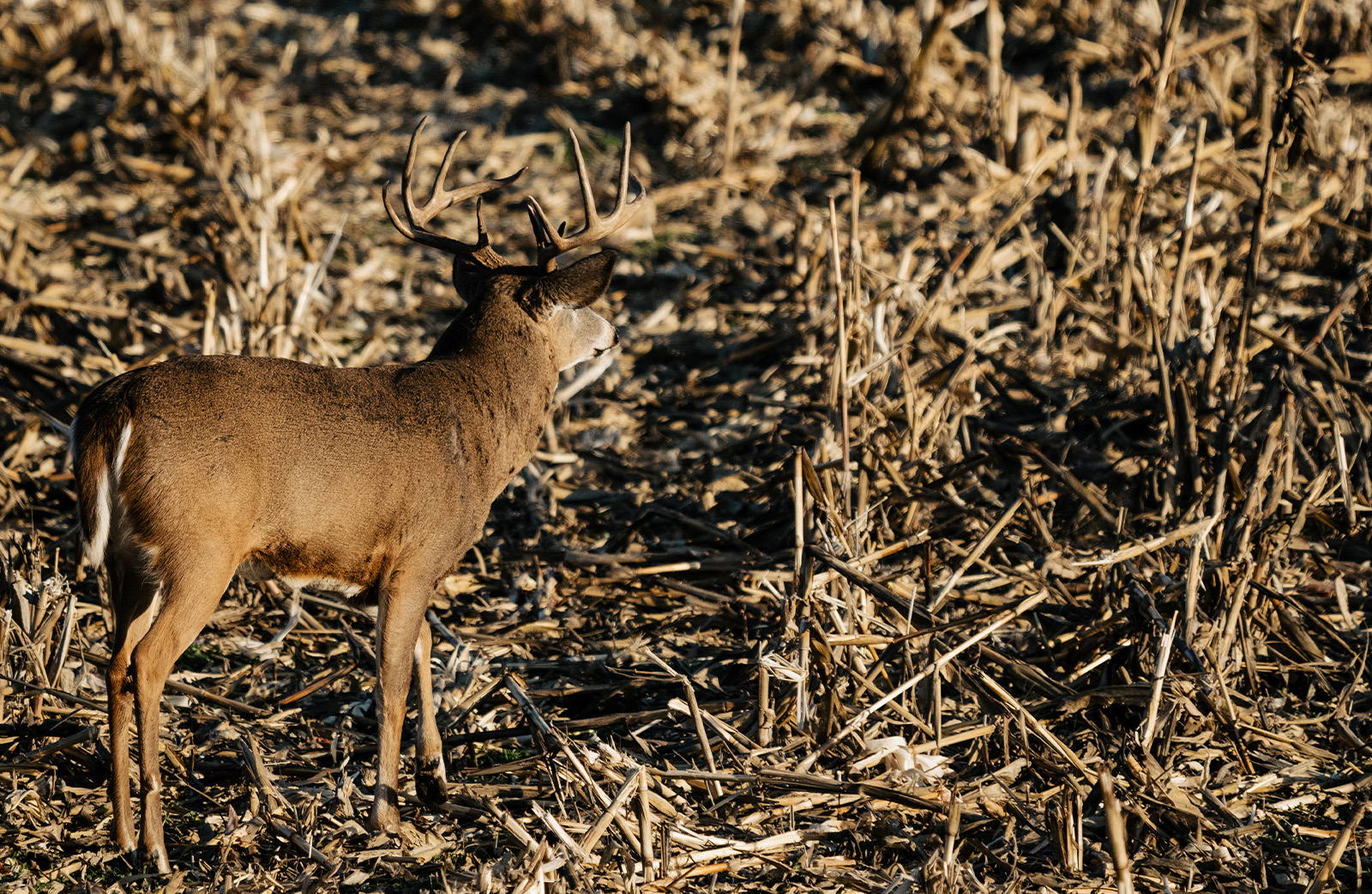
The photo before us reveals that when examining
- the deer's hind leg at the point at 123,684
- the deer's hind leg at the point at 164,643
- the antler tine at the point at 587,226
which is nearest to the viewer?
the deer's hind leg at the point at 164,643

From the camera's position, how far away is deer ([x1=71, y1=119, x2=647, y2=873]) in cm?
400

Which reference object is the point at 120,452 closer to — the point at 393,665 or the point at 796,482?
the point at 393,665

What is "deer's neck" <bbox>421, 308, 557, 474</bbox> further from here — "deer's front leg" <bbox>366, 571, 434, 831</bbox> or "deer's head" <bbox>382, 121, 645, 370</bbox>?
"deer's front leg" <bbox>366, 571, 434, 831</bbox>

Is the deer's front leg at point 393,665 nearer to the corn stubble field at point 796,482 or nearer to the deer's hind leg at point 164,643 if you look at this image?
the corn stubble field at point 796,482

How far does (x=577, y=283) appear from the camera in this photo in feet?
16.4

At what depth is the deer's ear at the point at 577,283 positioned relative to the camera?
16.3 feet

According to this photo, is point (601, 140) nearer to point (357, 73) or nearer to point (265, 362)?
point (357, 73)

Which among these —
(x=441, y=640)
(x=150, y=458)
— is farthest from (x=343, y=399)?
(x=441, y=640)

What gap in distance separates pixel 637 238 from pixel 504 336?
4.08 meters

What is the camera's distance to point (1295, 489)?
564cm

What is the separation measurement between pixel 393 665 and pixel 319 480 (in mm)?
698

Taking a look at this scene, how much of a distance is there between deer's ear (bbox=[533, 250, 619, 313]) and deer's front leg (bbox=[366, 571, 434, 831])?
4.14 ft

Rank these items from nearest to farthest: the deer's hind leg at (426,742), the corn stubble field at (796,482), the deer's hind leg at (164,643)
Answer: the deer's hind leg at (164,643) < the corn stubble field at (796,482) < the deer's hind leg at (426,742)

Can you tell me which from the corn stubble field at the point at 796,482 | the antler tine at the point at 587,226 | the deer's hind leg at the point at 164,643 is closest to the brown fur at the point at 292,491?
the deer's hind leg at the point at 164,643
